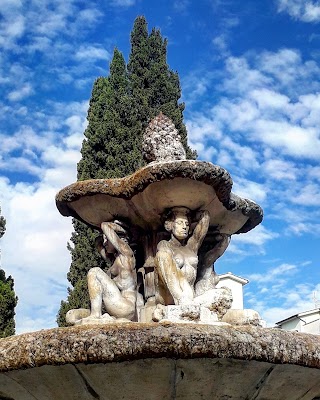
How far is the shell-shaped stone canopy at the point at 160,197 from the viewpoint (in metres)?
5.24

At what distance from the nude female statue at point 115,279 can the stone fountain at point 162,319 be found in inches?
0.4

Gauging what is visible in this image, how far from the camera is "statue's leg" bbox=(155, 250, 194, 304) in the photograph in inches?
211

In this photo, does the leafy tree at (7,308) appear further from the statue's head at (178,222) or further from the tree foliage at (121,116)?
the statue's head at (178,222)

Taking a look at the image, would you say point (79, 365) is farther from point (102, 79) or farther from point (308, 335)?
point (102, 79)

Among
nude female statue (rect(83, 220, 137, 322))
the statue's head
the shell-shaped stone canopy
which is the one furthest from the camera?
the statue's head

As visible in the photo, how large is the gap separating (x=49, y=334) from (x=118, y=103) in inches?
582

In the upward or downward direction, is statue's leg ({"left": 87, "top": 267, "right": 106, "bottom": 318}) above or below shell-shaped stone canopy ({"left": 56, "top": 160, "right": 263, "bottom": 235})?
below

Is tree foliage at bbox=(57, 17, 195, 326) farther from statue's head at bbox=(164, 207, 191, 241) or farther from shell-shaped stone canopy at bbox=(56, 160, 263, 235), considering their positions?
statue's head at bbox=(164, 207, 191, 241)

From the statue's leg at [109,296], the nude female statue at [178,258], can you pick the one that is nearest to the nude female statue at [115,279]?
the statue's leg at [109,296]

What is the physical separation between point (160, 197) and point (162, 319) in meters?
1.19

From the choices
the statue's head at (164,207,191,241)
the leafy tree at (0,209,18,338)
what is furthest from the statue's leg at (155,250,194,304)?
the leafy tree at (0,209,18,338)

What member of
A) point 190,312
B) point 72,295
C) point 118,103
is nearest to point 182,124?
point 118,103

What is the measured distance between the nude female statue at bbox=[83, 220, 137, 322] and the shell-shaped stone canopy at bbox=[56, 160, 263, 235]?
7.8 inches

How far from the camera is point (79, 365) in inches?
156
